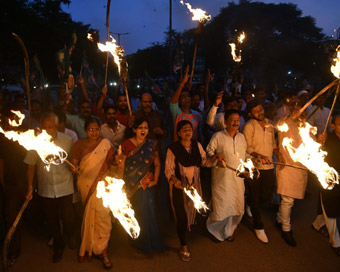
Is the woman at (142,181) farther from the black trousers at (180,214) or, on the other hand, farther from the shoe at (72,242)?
the shoe at (72,242)

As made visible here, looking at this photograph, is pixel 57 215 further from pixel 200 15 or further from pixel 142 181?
pixel 200 15

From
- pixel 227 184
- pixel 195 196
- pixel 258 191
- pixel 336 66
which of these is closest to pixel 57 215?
pixel 195 196

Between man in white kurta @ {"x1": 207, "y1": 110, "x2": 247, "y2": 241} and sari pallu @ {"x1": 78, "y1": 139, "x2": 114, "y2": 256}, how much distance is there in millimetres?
1623

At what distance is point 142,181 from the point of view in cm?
402

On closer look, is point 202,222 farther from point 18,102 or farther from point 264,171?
point 18,102

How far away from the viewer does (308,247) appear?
4.22 metres

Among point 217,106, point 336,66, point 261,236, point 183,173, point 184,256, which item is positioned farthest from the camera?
point 217,106

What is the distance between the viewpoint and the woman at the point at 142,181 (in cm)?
401

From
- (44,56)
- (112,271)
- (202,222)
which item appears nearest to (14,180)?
(112,271)

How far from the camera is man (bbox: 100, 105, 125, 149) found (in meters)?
4.86

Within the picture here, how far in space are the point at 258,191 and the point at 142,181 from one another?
1910 mm

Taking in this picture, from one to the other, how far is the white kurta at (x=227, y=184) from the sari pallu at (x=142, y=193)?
979mm

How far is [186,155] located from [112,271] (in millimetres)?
1859

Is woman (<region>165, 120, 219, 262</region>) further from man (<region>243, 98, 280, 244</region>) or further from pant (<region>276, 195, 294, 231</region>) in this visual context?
pant (<region>276, 195, 294, 231</region>)
